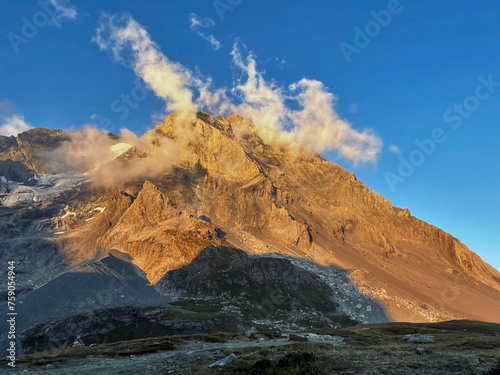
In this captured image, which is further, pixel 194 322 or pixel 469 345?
pixel 194 322

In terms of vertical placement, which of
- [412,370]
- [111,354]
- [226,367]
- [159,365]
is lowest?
→ [111,354]

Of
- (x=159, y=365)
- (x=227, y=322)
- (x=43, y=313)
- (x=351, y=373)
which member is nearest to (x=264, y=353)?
(x=159, y=365)

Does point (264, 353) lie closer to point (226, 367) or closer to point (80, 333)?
point (226, 367)

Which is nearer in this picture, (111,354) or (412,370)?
(412,370)

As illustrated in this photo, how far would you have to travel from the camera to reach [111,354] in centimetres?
5366

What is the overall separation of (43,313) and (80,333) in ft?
145

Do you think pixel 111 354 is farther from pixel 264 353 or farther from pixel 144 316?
pixel 144 316

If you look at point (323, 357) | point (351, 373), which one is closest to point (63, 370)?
point (323, 357)

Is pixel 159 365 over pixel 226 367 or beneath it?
beneath

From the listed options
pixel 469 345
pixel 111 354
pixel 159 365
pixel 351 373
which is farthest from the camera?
pixel 111 354

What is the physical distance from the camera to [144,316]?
617 ft

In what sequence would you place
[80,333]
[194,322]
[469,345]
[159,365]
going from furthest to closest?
[194,322] < [80,333] < [469,345] < [159,365]

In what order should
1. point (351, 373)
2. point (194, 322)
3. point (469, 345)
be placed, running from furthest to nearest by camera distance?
point (194, 322) → point (469, 345) → point (351, 373)

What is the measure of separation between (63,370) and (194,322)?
501ft
